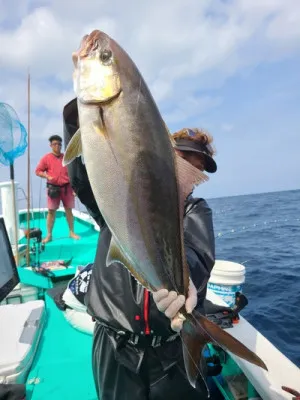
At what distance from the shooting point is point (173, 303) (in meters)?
1.59

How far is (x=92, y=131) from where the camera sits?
141cm

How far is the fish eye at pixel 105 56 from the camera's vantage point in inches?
57.5

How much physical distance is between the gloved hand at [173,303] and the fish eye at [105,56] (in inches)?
44.8

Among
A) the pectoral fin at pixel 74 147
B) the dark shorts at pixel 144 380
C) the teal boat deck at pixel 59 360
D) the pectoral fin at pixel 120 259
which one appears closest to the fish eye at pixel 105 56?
the pectoral fin at pixel 74 147

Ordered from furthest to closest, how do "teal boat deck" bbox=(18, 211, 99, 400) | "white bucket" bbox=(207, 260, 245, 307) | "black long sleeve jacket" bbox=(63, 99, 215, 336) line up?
"white bucket" bbox=(207, 260, 245, 307) → "teal boat deck" bbox=(18, 211, 99, 400) → "black long sleeve jacket" bbox=(63, 99, 215, 336)

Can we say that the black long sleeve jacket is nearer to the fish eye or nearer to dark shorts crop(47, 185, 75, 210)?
the fish eye

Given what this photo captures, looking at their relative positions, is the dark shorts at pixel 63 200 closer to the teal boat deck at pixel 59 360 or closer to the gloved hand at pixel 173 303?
the teal boat deck at pixel 59 360

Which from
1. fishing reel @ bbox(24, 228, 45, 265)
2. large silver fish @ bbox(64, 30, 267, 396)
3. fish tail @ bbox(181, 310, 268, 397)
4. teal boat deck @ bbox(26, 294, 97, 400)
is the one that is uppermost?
large silver fish @ bbox(64, 30, 267, 396)

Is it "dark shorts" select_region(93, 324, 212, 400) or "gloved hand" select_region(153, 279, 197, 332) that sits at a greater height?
"gloved hand" select_region(153, 279, 197, 332)

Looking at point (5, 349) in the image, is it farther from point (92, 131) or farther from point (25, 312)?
point (92, 131)

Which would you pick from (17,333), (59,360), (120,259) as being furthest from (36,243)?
(120,259)

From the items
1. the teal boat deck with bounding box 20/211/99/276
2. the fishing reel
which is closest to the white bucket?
the teal boat deck with bounding box 20/211/99/276

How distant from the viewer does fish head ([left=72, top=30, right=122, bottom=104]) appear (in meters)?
1.40

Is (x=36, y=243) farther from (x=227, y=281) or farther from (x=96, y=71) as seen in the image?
(x=96, y=71)
